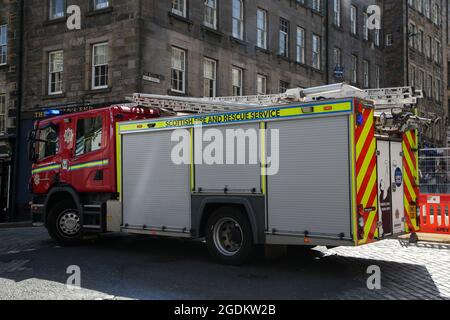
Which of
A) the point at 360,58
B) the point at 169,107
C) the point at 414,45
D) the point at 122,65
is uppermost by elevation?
the point at 414,45

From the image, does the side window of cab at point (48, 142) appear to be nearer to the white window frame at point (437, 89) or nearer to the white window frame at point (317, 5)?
the white window frame at point (317, 5)

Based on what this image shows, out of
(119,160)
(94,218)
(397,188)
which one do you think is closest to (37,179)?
(94,218)

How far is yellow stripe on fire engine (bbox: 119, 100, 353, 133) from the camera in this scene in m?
7.37

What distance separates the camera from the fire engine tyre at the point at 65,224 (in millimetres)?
10703

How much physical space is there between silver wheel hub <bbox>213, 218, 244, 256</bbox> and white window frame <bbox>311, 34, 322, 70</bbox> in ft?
72.4

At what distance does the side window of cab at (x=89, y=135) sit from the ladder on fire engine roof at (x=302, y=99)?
974mm

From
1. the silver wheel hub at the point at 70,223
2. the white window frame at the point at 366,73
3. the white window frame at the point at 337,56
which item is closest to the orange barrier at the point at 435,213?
the silver wheel hub at the point at 70,223

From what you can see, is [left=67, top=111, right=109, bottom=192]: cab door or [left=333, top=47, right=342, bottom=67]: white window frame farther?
[left=333, top=47, right=342, bottom=67]: white window frame

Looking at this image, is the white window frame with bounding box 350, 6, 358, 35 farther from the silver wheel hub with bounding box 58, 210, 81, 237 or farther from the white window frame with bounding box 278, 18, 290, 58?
the silver wheel hub with bounding box 58, 210, 81, 237

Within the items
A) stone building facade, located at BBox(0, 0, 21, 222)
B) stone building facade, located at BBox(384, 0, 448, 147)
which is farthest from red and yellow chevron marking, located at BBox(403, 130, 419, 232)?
stone building facade, located at BBox(384, 0, 448, 147)
